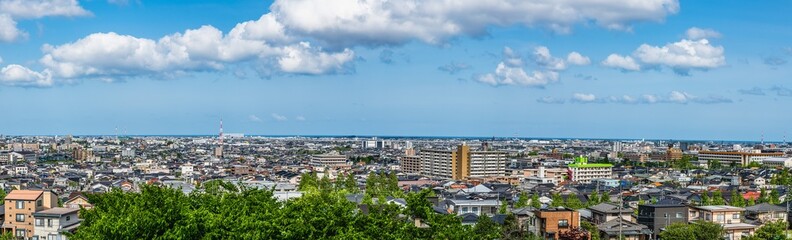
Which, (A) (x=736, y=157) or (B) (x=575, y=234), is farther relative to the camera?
(A) (x=736, y=157)

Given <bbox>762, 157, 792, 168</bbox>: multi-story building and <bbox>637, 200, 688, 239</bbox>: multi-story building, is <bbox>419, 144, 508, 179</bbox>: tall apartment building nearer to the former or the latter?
<bbox>762, 157, 792, 168</bbox>: multi-story building

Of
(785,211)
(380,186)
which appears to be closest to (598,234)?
(785,211)

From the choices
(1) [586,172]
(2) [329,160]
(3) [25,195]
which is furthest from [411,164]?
(3) [25,195]

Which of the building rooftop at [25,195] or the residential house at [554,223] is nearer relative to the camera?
the building rooftop at [25,195]

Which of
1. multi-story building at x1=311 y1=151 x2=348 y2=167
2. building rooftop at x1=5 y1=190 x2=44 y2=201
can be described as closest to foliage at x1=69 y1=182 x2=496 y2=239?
building rooftop at x1=5 y1=190 x2=44 y2=201

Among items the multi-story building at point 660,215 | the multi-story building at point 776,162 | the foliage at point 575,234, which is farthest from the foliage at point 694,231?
the multi-story building at point 776,162

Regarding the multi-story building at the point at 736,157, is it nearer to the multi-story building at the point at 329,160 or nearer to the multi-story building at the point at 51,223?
the multi-story building at the point at 329,160

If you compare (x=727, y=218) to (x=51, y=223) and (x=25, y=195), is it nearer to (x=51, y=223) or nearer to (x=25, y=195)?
(x=51, y=223)
